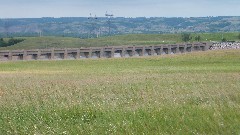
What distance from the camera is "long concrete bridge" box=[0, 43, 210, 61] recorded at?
75062 mm

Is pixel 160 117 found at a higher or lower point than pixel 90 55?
higher

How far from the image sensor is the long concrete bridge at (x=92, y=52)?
75.1m

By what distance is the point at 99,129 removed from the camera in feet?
38.9

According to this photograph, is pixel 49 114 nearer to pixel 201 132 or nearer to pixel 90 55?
pixel 201 132

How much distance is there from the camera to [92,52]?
8894 cm

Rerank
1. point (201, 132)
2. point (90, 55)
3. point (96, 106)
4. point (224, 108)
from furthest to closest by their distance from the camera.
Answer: point (90, 55) → point (96, 106) → point (224, 108) → point (201, 132)

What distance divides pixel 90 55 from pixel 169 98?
7149cm

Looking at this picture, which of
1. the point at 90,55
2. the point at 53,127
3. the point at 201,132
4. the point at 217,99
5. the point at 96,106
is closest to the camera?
→ the point at 201,132

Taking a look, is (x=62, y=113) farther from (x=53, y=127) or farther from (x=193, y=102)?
(x=193, y=102)

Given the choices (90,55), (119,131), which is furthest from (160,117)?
(90,55)

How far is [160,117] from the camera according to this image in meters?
12.8

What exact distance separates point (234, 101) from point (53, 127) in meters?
6.15

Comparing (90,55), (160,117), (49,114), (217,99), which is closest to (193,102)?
(217,99)

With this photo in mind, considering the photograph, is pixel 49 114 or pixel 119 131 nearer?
pixel 119 131
